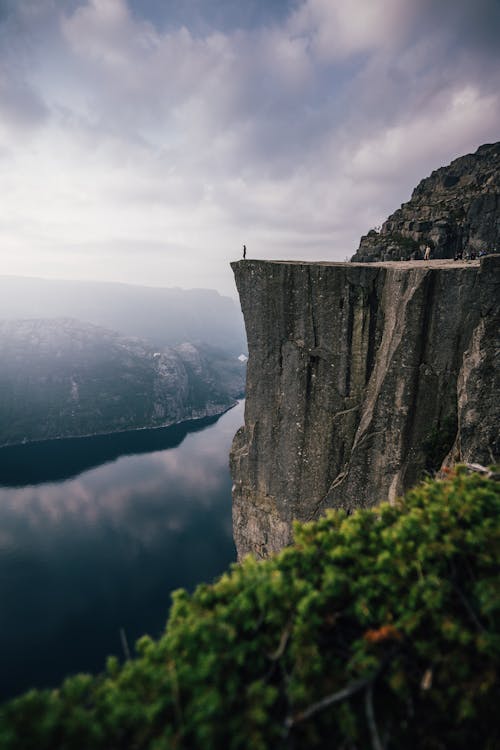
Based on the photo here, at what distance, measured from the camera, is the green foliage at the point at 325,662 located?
6055 millimetres

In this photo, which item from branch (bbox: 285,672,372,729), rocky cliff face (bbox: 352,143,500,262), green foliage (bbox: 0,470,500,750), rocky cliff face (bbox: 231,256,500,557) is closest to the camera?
green foliage (bbox: 0,470,500,750)

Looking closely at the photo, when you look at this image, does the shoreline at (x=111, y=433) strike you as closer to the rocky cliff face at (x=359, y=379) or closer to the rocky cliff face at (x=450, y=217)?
the rocky cliff face at (x=450, y=217)

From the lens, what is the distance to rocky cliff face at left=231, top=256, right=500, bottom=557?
18625mm

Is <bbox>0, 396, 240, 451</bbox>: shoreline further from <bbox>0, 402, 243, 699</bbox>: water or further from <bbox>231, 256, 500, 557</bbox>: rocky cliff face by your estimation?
<bbox>231, 256, 500, 557</bbox>: rocky cliff face

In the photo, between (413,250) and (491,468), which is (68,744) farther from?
(413,250)

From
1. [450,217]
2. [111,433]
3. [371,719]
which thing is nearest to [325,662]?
[371,719]

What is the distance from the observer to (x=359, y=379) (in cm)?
2448

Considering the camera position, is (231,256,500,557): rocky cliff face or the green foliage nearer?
the green foliage

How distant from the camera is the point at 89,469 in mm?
107312

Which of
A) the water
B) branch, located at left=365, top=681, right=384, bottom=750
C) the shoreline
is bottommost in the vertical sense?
the shoreline

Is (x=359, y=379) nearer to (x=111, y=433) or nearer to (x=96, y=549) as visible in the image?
(x=96, y=549)

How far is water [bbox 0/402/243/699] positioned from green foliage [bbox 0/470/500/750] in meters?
42.8

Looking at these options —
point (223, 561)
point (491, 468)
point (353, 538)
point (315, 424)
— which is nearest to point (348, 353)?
point (315, 424)

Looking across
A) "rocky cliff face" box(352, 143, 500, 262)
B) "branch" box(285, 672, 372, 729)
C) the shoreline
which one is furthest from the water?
"rocky cliff face" box(352, 143, 500, 262)
